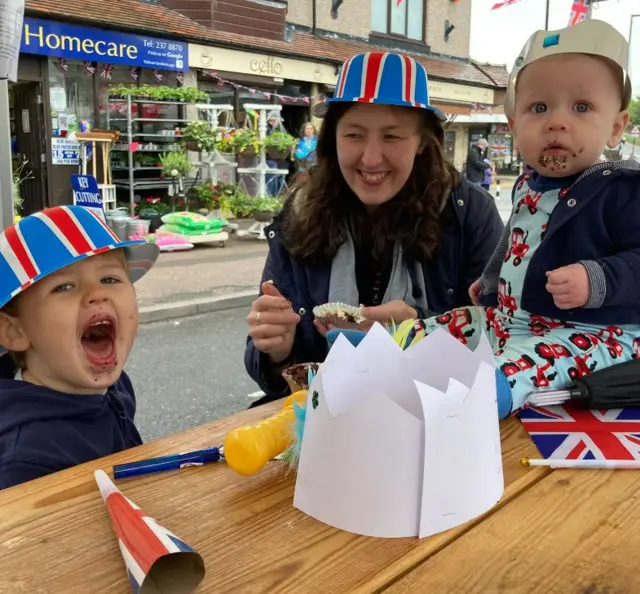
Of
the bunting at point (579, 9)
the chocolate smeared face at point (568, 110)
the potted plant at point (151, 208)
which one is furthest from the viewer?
the potted plant at point (151, 208)

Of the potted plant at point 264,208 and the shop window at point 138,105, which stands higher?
the shop window at point 138,105

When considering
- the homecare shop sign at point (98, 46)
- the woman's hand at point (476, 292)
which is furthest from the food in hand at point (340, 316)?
the homecare shop sign at point (98, 46)

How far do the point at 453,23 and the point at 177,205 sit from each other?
8.99m

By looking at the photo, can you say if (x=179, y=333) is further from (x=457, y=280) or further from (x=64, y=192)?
(x=64, y=192)

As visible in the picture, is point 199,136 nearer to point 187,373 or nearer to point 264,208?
point 264,208

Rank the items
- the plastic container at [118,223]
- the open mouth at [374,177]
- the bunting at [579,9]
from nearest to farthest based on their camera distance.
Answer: the open mouth at [374,177] → the bunting at [579,9] → the plastic container at [118,223]

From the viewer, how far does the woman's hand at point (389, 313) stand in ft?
5.65

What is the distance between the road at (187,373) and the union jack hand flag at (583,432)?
2.82 metres

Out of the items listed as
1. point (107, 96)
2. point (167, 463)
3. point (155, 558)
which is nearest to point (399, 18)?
point (107, 96)

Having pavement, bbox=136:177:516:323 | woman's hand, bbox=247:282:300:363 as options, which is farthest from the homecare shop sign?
woman's hand, bbox=247:282:300:363

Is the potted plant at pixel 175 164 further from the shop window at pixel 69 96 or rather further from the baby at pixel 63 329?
the baby at pixel 63 329

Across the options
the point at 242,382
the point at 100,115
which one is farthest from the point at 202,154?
the point at 242,382

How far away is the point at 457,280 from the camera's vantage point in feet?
6.84

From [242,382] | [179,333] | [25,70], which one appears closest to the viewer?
[242,382]
